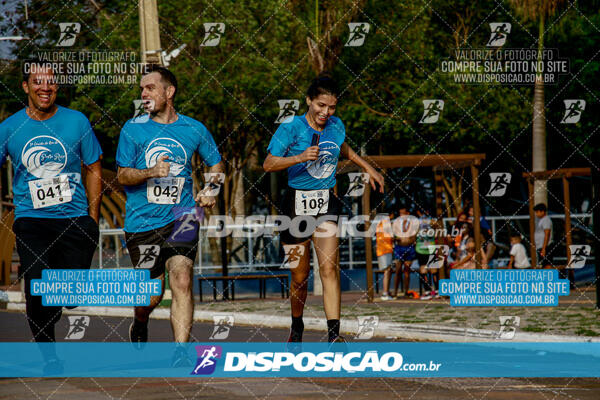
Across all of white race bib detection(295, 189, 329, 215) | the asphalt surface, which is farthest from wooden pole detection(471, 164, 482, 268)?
white race bib detection(295, 189, 329, 215)

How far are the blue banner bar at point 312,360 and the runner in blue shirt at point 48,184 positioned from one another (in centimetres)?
60

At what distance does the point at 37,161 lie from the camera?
7617 mm

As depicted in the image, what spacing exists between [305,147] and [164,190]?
1.03 meters

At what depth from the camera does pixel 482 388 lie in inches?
330

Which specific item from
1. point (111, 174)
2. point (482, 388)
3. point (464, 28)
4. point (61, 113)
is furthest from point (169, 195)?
point (464, 28)

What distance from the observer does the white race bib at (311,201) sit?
27.2 feet

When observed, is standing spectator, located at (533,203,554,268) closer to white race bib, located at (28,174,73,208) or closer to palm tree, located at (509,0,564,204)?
palm tree, located at (509,0,564,204)

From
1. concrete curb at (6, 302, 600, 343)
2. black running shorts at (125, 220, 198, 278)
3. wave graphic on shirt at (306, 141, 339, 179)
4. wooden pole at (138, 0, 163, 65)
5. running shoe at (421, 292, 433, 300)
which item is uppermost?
wooden pole at (138, 0, 163, 65)

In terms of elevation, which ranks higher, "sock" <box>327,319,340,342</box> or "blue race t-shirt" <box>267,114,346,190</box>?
"blue race t-shirt" <box>267,114,346,190</box>

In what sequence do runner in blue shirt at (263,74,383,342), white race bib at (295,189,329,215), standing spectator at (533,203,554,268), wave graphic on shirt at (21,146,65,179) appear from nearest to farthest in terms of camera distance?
1. wave graphic on shirt at (21,146,65,179)
2. runner in blue shirt at (263,74,383,342)
3. white race bib at (295,189,329,215)
4. standing spectator at (533,203,554,268)

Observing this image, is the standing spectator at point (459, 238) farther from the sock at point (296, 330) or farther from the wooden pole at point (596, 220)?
the sock at point (296, 330)

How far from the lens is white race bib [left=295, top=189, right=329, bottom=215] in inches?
326

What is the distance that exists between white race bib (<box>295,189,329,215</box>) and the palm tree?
567 inches

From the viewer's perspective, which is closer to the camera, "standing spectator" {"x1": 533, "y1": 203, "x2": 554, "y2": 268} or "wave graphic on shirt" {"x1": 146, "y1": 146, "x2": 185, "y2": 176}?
"wave graphic on shirt" {"x1": 146, "y1": 146, "x2": 185, "y2": 176}
